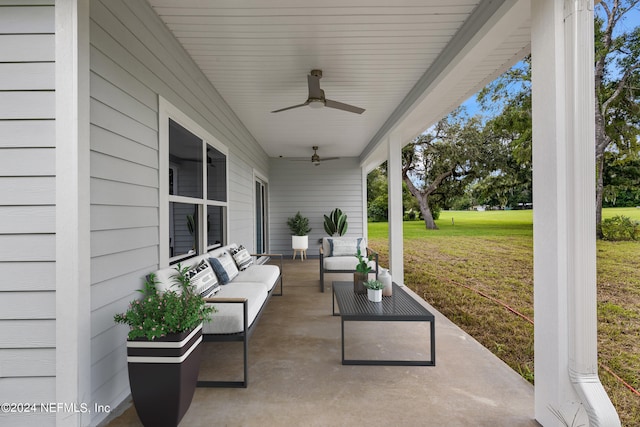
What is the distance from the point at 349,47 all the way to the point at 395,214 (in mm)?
2843

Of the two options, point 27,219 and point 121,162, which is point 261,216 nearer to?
point 121,162

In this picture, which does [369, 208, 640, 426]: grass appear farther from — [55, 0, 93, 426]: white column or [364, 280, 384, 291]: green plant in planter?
[55, 0, 93, 426]: white column

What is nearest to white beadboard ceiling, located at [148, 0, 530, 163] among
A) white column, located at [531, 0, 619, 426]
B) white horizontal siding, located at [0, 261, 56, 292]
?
white column, located at [531, 0, 619, 426]

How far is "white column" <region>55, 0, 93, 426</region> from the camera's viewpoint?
1555 mm

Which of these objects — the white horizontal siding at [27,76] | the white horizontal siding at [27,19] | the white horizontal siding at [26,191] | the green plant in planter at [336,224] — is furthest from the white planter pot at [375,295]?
the green plant in planter at [336,224]

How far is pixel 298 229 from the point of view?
27.7ft

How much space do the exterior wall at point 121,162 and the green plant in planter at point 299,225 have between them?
19.2 feet

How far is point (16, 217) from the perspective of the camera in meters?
1.58

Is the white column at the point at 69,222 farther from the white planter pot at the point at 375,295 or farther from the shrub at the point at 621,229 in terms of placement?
the shrub at the point at 621,229

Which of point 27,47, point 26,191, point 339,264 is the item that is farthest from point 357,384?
point 339,264

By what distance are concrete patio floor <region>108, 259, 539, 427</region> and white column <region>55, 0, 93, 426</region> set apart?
41 cm

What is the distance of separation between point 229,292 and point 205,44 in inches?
89.7

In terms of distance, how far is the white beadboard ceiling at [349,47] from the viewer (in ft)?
7.71

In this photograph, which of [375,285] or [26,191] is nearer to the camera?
[26,191]
